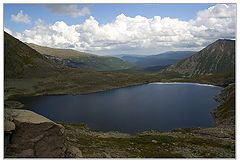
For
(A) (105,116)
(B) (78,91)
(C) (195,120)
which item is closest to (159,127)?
(C) (195,120)

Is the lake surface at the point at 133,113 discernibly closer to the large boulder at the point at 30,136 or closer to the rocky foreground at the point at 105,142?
the rocky foreground at the point at 105,142

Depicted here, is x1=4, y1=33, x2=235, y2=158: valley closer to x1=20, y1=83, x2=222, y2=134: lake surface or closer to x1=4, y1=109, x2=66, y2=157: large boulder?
x1=4, y1=109, x2=66, y2=157: large boulder

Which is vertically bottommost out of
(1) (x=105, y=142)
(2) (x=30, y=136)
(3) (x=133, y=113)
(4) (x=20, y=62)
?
(3) (x=133, y=113)

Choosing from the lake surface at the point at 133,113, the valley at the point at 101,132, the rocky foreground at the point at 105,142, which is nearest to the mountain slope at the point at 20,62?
the valley at the point at 101,132

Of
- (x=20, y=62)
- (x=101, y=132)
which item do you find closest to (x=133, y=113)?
(x=101, y=132)

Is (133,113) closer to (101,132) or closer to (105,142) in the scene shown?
(101,132)

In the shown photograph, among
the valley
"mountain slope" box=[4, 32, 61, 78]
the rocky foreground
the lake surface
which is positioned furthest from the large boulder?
"mountain slope" box=[4, 32, 61, 78]
